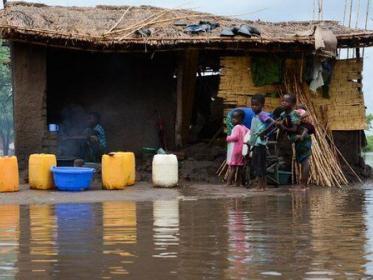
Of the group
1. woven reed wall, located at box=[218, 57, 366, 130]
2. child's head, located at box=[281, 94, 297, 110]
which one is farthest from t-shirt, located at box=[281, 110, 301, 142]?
woven reed wall, located at box=[218, 57, 366, 130]

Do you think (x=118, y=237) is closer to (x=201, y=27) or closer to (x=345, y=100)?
(x=201, y=27)

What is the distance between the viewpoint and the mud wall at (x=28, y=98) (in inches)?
506

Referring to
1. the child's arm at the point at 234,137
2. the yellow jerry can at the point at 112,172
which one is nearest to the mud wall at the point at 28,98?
the yellow jerry can at the point at 112,172

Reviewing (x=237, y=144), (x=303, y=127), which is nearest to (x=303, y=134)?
(x=303, y=127)

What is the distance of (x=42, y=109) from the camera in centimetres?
1297

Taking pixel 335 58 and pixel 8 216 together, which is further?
pixel 335 58

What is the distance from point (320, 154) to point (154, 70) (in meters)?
4.14

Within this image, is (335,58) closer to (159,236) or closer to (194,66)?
(194,66)

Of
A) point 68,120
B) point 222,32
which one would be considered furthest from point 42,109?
point 222,32

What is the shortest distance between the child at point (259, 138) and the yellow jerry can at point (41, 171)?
11.0 ft

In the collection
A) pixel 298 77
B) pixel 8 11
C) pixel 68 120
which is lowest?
pixel 68 120

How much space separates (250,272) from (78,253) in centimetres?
150

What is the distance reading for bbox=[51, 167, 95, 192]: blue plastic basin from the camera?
1100 centimetres

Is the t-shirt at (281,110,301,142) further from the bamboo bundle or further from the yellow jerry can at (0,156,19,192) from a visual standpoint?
the yellow jerry can at (0,156,19,192)
